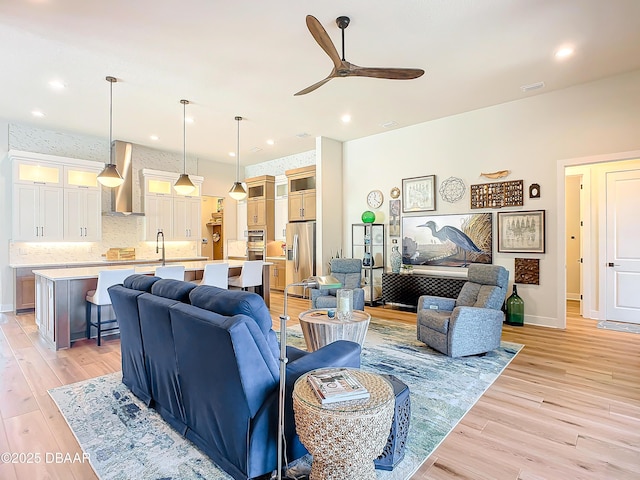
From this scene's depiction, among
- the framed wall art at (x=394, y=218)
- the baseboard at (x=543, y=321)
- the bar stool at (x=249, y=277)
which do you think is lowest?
the baseboard at (x=543, y=321)

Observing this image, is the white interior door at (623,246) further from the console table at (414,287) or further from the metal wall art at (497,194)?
the console table at (414,287)

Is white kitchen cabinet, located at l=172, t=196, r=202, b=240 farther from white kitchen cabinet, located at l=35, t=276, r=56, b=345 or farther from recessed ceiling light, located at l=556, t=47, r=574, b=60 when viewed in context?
recessed ceiling light, located at l=556, t=47, r=574, b=60

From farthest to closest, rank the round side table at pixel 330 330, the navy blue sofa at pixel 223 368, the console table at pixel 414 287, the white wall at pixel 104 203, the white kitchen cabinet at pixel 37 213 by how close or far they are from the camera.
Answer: the white wall at pixel 104 203, the white kitchen cabinet at pixel 37 213, the console table at pixel 414 287, the round side table at pixel 330 330, the navy blue sofa at pixel 223 368

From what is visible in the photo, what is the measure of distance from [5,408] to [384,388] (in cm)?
288

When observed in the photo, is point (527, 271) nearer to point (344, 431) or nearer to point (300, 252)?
point (300, 252)

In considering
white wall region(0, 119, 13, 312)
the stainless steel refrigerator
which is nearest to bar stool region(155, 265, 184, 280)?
the stainless steel refrigerator

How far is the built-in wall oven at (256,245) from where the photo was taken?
850 centimetres

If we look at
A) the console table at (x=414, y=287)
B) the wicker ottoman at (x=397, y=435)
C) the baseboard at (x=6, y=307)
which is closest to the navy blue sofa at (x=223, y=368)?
the wicker ottoman at (x=397, y=435)

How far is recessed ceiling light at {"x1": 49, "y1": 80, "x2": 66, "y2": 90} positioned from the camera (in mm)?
4270

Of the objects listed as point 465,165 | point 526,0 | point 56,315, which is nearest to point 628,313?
point 465,165

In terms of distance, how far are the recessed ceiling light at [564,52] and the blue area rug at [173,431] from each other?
326cm

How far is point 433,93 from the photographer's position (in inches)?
184

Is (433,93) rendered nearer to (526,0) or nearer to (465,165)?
(465,165)

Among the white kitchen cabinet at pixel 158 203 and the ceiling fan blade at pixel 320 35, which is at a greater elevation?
the ceiling fan blade at pixel 320 35
